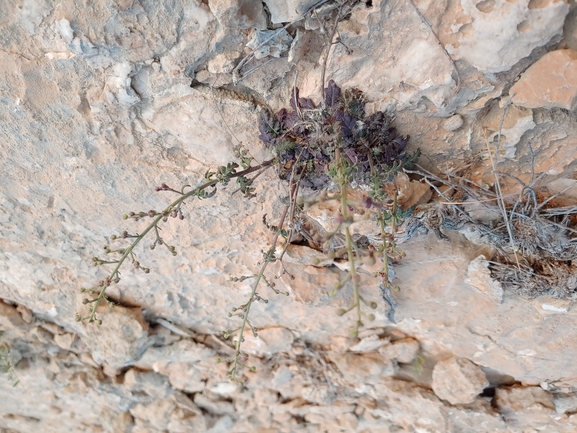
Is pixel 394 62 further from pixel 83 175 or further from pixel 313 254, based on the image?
pixel 83 175

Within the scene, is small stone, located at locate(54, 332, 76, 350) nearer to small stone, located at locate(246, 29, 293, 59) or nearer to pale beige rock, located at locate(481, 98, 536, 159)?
small stone, located at locate(246, 29, 293, 59)

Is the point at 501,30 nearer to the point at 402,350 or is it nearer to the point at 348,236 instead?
the point at 348,236

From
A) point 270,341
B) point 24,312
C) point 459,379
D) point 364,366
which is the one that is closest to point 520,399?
point 459,379

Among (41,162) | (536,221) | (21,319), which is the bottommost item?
(21,319)

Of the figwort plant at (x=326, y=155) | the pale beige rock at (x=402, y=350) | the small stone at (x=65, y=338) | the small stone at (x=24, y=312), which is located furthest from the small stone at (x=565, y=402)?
the small stone at (x=24, y=312)

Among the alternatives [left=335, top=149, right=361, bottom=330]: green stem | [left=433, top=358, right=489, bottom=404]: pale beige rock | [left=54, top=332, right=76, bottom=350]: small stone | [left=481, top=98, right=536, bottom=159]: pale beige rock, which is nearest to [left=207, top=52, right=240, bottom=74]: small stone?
[left=335, top=149, right=361, bottom=330]: green stem

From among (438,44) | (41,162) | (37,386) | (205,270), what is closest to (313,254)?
(205,270)

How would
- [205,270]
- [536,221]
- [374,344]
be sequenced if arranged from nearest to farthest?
[536,221], [205,270], [374,344]

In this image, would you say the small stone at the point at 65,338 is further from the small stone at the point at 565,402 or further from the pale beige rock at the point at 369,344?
the small stone at the point at 565,402
